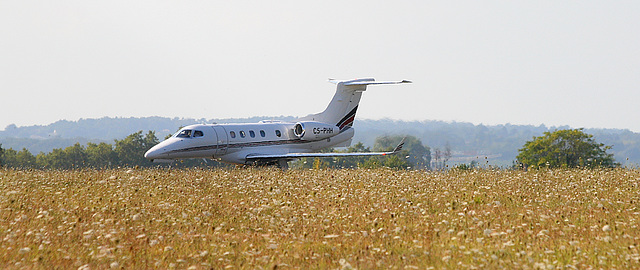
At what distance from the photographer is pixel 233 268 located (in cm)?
736

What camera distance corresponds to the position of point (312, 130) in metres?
33.2

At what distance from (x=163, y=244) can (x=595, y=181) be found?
9.83 metres

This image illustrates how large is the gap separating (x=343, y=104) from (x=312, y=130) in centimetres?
411

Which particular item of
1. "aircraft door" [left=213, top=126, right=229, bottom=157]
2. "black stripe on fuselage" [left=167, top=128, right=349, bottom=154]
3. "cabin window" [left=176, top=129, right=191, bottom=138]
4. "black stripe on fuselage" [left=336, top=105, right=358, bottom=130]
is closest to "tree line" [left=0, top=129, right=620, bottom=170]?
"black stripe on fuselage" [left=336, top=105, right=358, bottom=130]

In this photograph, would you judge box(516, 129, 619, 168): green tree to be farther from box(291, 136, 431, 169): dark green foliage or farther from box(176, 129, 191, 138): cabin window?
box(176, 129, 191, 138): cabin window

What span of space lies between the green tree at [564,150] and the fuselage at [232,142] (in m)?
42.6

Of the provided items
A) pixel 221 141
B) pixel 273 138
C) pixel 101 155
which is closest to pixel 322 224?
pixel 221 141

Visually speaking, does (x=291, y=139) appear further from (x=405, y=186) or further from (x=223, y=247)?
(x=223, y=247)

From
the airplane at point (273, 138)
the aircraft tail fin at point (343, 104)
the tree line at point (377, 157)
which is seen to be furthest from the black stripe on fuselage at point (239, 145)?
the tree line at point (377, 157)

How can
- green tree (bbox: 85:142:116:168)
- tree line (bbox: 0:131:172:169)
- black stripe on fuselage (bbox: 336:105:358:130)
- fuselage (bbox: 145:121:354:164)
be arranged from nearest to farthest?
fuselage (bbox: 145:121:354:164) → black stripe on fuselage (bbox: 336:105:358:130) → tree line (bbox: 0:131:172:169) → green tree (bbox: 85:142:116:168)

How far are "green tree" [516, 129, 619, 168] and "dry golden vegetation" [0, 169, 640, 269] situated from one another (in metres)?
58.6

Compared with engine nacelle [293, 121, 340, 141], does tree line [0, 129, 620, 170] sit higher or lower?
lower

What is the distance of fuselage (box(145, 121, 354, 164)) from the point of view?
2745 cm

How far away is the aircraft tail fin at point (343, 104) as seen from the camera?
119 feet
